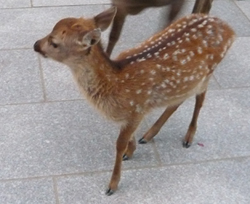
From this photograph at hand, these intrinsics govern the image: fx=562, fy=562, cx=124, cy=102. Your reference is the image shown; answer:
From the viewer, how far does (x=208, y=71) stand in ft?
11.6

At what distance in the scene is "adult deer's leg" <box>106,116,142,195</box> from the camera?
133 inches

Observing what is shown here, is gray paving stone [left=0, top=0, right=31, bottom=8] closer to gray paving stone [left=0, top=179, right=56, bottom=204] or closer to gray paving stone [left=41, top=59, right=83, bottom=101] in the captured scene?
gray paving stone [left=41, top=59, right=83, bottom=101]

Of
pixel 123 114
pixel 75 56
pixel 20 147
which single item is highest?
pixel 75 56

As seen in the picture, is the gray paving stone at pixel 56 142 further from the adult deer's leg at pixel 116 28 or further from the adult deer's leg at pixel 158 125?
the adult deer's leg at pixel 116 28

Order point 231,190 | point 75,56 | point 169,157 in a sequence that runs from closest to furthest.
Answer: point 75,56 → point 231,190 → point 169,157

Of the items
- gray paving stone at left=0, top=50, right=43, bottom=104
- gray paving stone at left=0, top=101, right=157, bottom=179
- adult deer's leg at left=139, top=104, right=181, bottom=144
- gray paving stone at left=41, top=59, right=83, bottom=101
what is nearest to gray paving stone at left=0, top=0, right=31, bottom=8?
gray paving stone at left=0, top=50, right=43, bottom=104

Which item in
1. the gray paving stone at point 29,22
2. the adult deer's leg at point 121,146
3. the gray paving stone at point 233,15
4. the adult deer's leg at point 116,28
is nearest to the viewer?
the adult deer's leg at point 121,146

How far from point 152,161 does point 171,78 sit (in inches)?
26.2

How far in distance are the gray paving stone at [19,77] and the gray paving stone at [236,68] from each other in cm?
149

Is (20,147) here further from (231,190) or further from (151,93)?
(231,190)

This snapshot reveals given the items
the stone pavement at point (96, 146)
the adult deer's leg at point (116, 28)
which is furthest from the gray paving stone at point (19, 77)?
the adult deer's leg at point (116, 28)

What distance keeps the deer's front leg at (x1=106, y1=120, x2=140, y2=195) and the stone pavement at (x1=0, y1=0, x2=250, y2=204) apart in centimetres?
6

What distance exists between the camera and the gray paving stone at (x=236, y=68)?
15.0ft

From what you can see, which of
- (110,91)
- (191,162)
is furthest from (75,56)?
(191,162)
